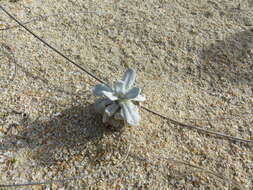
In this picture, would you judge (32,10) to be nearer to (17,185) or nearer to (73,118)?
(73,118)

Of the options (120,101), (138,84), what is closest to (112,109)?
(120,101)

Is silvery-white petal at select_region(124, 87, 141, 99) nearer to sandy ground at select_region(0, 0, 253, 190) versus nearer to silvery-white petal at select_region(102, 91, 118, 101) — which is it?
silvery-white petal at select_region(102, 91, 118, 101)

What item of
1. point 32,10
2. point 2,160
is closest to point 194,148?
point 2,160

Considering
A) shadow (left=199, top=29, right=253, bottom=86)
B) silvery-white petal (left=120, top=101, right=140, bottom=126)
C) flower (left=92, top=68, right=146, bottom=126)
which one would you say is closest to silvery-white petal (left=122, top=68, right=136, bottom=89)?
flower (left=92, top=68, right=146, bottom=126)

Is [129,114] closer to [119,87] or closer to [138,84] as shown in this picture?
[119,87]

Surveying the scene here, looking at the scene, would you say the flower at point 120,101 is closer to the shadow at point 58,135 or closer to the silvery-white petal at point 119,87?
the silvery-white petal at point 119,87

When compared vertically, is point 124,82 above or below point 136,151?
above
